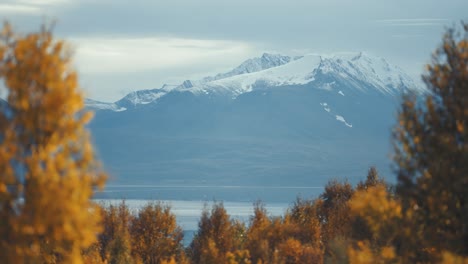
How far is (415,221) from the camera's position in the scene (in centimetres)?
2612

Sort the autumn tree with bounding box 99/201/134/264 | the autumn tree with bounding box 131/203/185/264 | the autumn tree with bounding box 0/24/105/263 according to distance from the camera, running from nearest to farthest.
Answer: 1. the autumn tree with bounding box 0/24/105/263
2. the autumn tree with bounding box 99/201/134/264
3. the autumn tree with bounding box 131/203/185/264

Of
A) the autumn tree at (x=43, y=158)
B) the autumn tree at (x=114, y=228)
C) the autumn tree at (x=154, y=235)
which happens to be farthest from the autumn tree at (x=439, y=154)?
the autumn tree at (x=154, y=235)

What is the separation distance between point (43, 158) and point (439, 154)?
1314 cm

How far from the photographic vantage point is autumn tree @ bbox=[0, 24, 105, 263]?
1794cm

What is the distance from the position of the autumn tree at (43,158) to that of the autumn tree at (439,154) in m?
11.4

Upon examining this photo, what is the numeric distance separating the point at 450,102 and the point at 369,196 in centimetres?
402

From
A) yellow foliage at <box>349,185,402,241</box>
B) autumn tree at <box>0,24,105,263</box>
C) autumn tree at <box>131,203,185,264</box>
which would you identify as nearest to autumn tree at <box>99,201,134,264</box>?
autumn tree at <box>131,203,185,264</box>

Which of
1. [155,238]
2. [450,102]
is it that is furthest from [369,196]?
[155,238]

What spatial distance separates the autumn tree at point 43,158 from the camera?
17.9 m

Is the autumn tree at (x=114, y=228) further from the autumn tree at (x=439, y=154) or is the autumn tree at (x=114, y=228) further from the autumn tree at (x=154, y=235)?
the autumn tree at (x=439, y=154)

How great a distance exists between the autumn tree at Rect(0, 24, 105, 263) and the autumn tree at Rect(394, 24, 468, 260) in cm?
1138

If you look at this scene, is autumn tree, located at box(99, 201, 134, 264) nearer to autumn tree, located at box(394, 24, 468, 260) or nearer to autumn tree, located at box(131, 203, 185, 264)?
autumn tree, located at box(131, 203, 185, 264)

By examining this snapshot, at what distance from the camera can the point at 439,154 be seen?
84.7 ft

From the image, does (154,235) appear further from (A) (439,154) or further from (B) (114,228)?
(A) (439,154)
